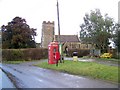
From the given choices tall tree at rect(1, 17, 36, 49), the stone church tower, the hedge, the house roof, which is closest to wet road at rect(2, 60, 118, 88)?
the hedge

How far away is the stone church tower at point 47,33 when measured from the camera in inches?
4373

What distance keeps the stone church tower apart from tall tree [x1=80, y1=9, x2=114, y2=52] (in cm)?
4749

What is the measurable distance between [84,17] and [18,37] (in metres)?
16.8

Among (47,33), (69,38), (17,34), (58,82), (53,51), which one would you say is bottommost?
(58,82)

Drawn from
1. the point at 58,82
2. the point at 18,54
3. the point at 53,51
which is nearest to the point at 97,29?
the point at 18,54

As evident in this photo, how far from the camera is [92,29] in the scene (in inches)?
2441

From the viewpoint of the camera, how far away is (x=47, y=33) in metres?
112

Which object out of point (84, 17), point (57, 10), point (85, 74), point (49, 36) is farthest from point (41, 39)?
point (85, 74)

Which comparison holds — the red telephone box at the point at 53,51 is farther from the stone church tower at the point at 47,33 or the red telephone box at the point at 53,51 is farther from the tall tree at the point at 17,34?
the stone church tower at the point at 47,33

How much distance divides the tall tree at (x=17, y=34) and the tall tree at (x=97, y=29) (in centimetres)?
1499

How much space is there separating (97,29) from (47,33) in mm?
52911

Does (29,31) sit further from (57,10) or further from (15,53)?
(57,10)

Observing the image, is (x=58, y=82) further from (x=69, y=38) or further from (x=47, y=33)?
(x=69, y=38)

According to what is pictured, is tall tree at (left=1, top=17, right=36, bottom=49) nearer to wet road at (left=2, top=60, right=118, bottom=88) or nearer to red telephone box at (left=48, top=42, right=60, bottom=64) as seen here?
red telephone box at (left=48, top=42, right=60, bottom=64)
